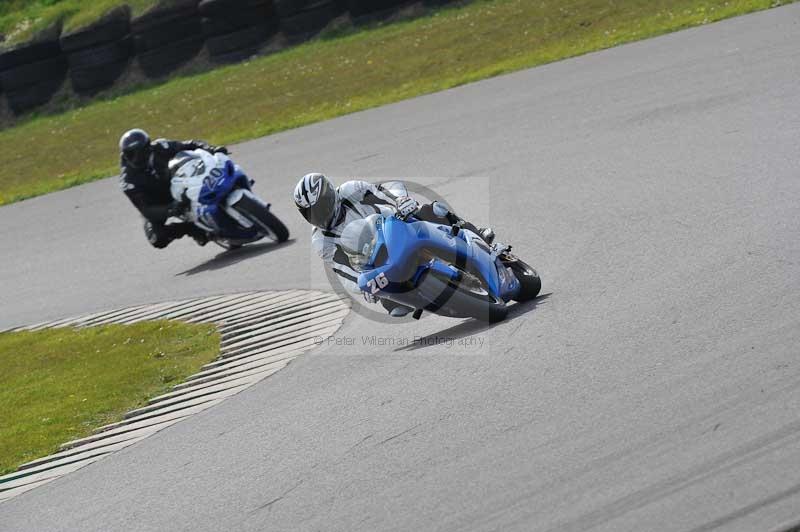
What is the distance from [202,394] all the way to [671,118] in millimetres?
6828

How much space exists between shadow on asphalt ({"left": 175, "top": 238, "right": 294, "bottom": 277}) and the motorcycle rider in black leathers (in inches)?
12.8

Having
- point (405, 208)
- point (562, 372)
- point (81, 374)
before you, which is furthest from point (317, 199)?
point (81, 374)

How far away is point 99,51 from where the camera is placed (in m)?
25.7

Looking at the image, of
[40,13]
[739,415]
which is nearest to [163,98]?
[40,13]

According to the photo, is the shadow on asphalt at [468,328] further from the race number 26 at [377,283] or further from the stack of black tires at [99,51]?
the stack of black tires at [99,51]

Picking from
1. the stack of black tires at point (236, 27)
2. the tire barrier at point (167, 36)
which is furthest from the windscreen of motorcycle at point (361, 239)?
the tire barrier at point (167, 36)

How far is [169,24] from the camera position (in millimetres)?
25125

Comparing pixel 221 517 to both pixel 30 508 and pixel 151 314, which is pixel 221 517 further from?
pixel 151 314

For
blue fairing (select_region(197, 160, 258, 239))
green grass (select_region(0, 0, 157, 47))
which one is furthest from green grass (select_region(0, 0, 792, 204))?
blue fairing (select_region(197, 160, 258, 239))

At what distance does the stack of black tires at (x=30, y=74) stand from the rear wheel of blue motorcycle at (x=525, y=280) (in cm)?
1925

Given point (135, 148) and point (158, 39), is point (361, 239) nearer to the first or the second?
point (135, 148)

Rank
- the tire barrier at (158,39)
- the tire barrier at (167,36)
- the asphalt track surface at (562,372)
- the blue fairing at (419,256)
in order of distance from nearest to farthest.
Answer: the asphalt track surface at (562,372) < the blue fairing at (419,256) < the tire barrier at (158,39) < the tire barrier at (167,36)

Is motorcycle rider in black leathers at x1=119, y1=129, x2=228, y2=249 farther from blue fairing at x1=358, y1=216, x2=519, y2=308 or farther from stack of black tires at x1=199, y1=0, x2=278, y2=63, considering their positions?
stack of black tires at x1=199, y1=0, x2=278, y2=63

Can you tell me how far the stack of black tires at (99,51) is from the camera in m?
25.3
